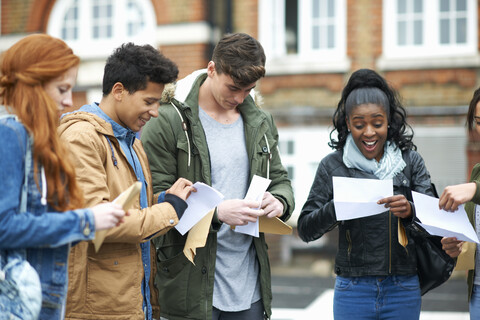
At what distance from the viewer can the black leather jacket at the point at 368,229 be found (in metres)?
3.02

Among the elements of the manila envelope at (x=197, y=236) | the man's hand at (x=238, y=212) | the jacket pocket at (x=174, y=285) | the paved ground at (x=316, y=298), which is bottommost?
the paved ground at (x=316, y=298)

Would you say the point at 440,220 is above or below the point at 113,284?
above

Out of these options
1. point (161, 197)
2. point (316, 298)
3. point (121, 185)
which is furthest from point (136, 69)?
point (316, 298)

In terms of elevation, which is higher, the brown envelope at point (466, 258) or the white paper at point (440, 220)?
the white paper at point (440, 220)

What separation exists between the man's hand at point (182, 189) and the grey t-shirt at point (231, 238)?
1.03 feet

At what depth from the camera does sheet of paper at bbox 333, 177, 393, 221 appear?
2873 mm

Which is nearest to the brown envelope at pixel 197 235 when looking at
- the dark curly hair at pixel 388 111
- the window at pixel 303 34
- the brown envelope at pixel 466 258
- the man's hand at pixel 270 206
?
the man's hand at pixel 270 206

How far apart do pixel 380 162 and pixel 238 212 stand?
0.82m

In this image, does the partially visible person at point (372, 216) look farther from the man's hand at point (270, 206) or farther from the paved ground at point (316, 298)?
the paved ground at point (316, 298)

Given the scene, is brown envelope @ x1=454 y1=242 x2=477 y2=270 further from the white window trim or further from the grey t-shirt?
the white window trim

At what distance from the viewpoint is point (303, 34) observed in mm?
10328

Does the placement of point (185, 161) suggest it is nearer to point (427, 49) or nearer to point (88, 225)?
point (88, 225)

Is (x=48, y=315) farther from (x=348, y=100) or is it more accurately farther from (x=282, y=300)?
(x=282, y=300)

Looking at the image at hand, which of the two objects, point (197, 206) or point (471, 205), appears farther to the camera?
point (471, 205)
